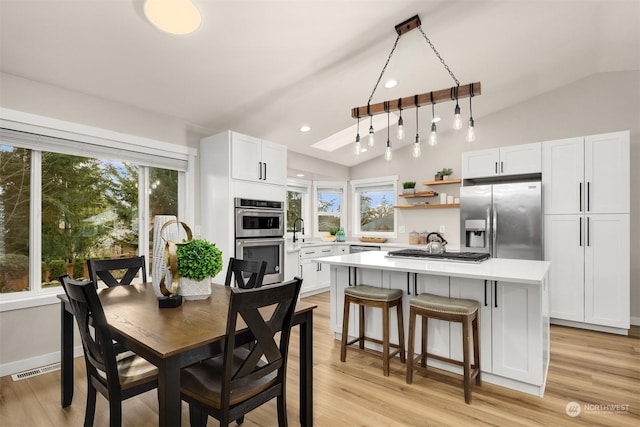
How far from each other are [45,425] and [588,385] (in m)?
3.62

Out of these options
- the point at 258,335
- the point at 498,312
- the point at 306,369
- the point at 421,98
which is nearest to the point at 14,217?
the point at 258,335

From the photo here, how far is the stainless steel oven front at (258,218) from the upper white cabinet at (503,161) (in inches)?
102

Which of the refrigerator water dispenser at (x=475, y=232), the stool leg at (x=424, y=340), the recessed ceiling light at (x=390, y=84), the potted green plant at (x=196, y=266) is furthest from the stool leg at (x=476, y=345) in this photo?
the recessed ceiling light at (x=390, y=84)

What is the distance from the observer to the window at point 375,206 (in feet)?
19.3

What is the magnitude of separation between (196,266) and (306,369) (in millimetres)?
843

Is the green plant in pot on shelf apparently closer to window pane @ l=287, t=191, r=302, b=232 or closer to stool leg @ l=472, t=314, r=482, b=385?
window pane @ l=287, t=191, r=302, b=232

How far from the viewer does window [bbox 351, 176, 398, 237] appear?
589 centimetres

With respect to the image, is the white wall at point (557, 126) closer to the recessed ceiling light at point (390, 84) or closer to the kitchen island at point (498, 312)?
the recessed ceiling light at point (390, 84)

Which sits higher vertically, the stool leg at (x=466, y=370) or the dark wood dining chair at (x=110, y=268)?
the dark wood dining chair at (x=110, y=268)

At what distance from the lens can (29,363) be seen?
2.65 meters

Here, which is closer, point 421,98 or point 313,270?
point 421,98

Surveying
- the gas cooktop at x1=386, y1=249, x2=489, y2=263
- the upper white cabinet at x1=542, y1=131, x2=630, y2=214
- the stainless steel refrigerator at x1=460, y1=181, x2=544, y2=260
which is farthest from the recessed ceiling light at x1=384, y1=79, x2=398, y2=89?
the upper white cabinet at x1=542, y1=131, x2=630, y2=214

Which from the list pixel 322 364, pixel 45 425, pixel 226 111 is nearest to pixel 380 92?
pixel 226 111

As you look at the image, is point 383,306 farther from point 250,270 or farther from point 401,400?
point 250,270
